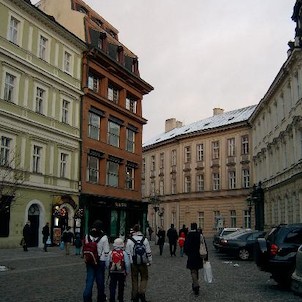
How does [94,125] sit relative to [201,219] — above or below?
above

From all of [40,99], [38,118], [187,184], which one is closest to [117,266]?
[38,118]

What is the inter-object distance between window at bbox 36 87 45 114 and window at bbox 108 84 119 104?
8762 mm

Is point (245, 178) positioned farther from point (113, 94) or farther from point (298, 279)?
point (298, 279)

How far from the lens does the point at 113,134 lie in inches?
1610

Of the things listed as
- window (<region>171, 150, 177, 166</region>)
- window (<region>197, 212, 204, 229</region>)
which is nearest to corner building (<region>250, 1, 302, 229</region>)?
window (<region>197, 212, 204, 229</region>)

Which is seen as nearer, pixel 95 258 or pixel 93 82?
pixel 95 258

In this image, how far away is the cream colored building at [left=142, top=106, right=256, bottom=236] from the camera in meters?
56.6

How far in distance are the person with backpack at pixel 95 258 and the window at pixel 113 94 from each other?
3081 centimetres

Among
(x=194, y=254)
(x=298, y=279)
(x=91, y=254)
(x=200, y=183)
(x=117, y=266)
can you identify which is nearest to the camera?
(x=298, y=279)

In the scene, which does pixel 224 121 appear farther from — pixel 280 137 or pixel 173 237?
pixel 173 237

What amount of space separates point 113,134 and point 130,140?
3.28 metres

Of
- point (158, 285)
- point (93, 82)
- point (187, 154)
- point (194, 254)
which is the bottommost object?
point (158, 285)

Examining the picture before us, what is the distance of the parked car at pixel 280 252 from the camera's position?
1242cm

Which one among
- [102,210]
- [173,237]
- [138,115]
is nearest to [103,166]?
[102,210]
